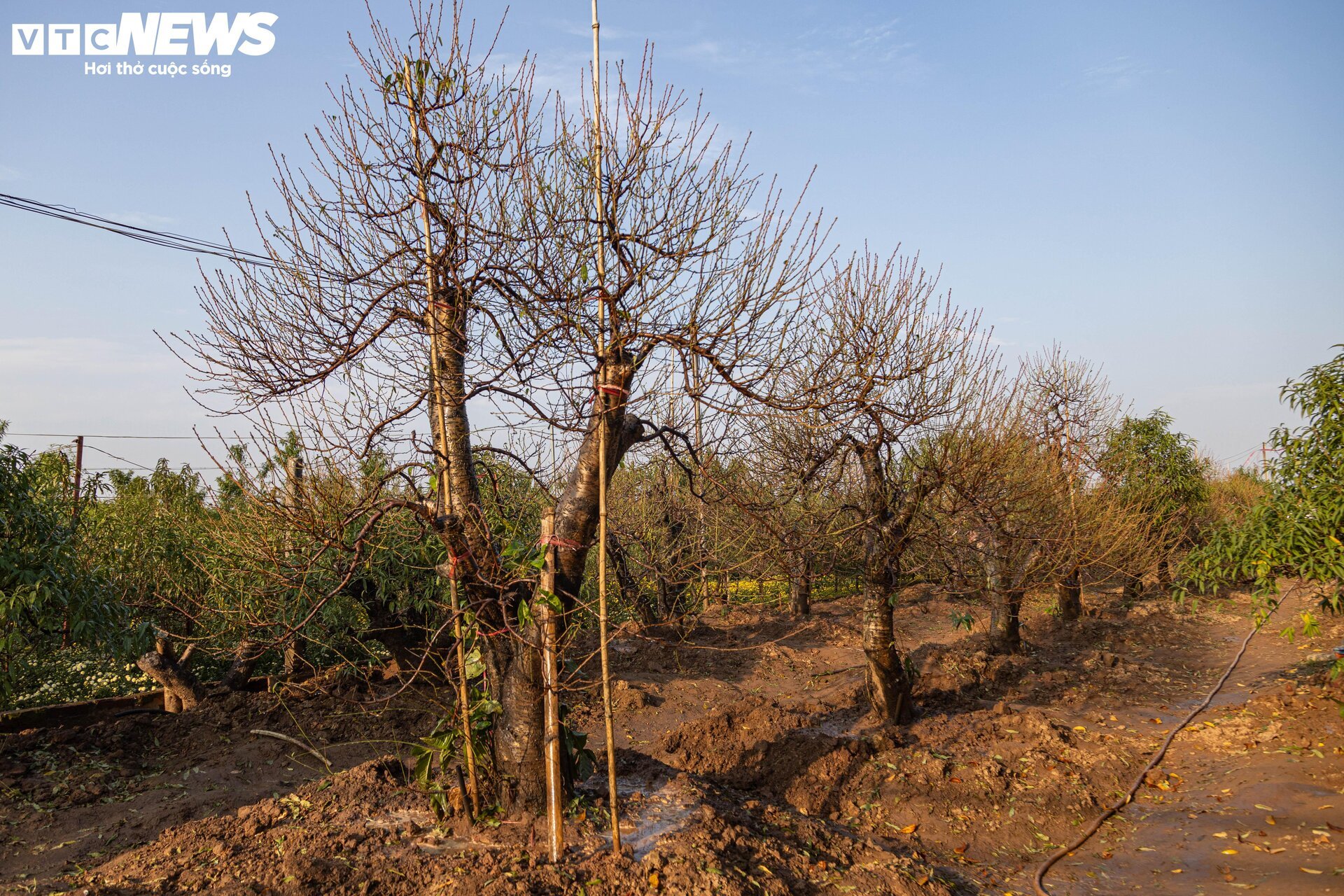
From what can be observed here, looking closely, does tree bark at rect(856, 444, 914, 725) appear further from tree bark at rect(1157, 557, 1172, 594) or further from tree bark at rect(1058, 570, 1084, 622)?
tree bark at rect(1157, 557, 1172, 594)

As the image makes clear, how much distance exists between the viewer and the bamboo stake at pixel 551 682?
437cm

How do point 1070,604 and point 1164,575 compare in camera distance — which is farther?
point 1164,575

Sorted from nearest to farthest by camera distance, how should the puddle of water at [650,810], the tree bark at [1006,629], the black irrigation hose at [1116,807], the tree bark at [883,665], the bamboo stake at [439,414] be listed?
the bamboo stake at [439,414] < the puddle of water at [650,810] < the black irrigation hose at [1116,807] < the tree bark at [883,665] < the tree bark at [1006,629]

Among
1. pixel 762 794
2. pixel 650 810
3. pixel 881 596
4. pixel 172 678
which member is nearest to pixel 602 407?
pixel 650 810

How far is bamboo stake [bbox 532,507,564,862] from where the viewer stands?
4.37 meters

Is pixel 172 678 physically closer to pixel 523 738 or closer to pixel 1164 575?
pixel 523 738

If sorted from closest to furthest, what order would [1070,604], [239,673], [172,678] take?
[172,678]
[239,673]
[1070,604]

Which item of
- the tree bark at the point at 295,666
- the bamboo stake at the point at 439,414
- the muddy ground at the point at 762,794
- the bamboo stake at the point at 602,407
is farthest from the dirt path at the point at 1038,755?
the tree bark at the point at 295,666

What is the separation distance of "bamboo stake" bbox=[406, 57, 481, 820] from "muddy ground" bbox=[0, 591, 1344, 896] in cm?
29

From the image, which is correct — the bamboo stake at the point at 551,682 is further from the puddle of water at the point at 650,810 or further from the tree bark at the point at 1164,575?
the tree bark at the point at 1164,575

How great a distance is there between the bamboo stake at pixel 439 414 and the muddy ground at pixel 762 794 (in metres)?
0.29

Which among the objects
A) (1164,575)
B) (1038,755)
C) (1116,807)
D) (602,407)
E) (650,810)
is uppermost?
(602,407)

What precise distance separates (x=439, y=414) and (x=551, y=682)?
5.36 ft

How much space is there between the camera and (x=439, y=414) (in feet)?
15.1
